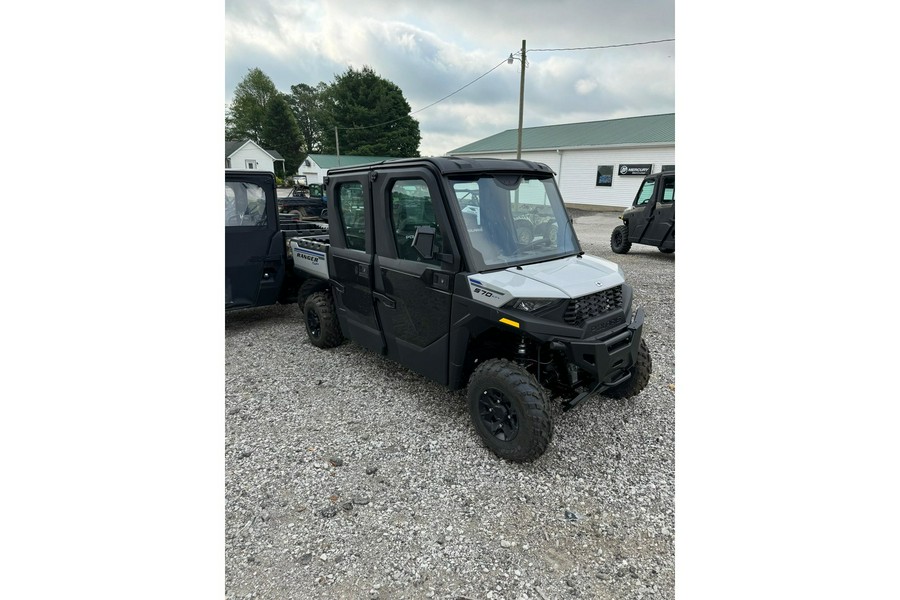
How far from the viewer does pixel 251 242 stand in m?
5.11

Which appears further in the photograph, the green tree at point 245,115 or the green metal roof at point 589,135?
the green tree at point 245,115

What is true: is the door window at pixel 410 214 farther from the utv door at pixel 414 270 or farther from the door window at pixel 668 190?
the door window at pixel 668 190

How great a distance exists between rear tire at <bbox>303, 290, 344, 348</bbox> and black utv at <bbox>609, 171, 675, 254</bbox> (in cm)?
846

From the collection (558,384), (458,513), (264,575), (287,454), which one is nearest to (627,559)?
(458,513)

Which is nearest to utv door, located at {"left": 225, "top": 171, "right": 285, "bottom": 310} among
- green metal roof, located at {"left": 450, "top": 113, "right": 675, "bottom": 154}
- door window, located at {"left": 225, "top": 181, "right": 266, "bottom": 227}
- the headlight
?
door window, located at {"left": 225, "top": 181, "right": 266, "bottom": 227}

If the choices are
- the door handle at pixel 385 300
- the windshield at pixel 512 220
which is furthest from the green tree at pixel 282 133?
the windshield at pixel 512 220

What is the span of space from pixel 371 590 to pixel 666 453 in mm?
2138

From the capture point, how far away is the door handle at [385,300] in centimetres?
350

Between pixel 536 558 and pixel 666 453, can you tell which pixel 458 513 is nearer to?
pixel 536 558

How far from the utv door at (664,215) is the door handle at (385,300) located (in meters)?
8.69

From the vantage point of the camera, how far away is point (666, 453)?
9.77 feet

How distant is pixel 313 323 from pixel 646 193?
30.8ft

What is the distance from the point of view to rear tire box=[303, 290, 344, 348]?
4706 millimetres

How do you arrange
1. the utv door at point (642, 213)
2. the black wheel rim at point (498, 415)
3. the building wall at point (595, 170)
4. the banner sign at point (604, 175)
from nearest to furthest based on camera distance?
the black wheel rim at point (498, 415), the utv door at point (642, 213), the building wall at point (595, 170), the banner sign at point (604, 175)
